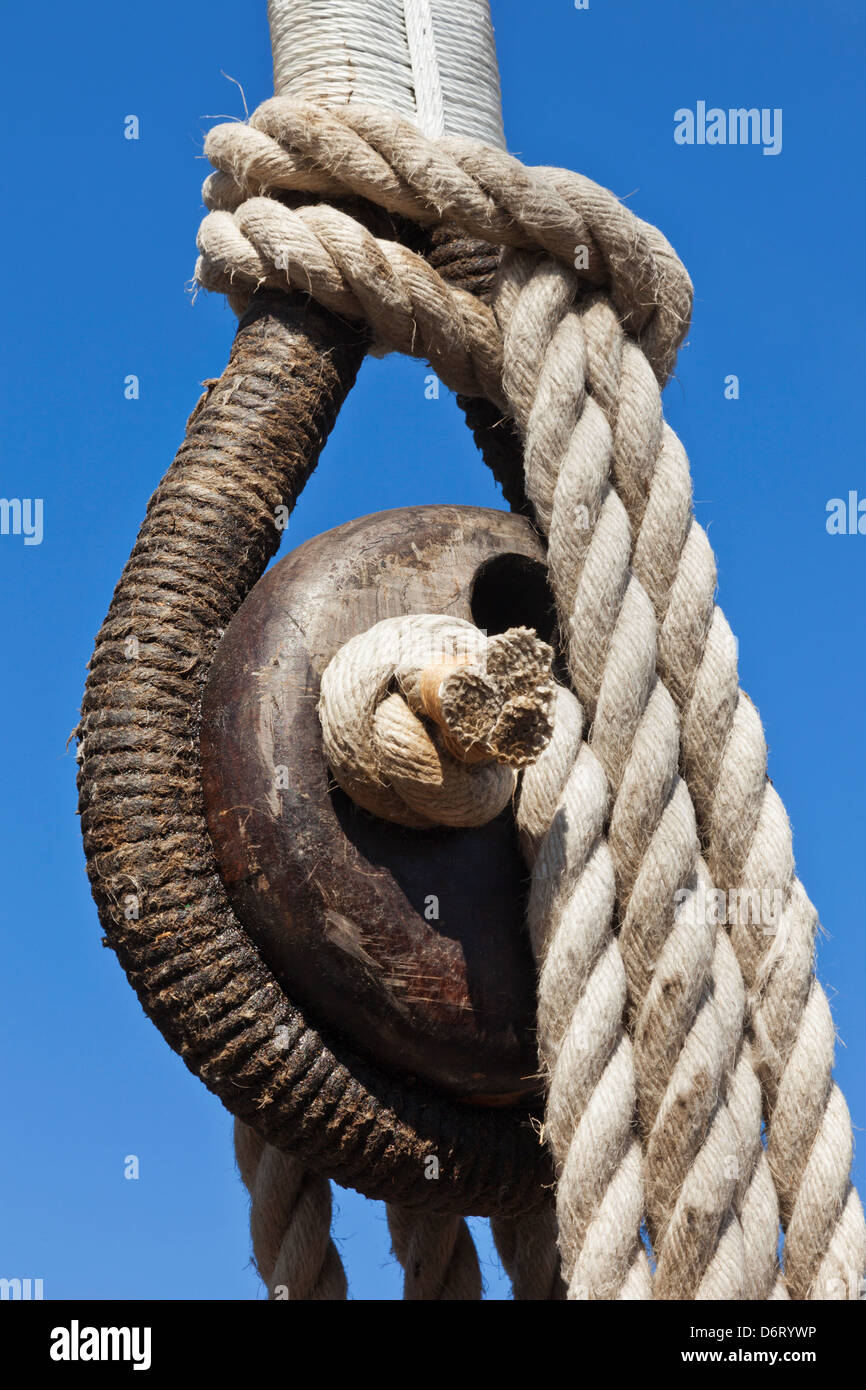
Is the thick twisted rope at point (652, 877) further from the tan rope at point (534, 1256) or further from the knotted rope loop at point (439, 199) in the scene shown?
the tan rope at point (534, 1256)

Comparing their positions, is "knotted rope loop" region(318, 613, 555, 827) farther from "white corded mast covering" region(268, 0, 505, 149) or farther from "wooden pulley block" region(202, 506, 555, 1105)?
"white corded mast covering" region(268, 0, 505, 149)

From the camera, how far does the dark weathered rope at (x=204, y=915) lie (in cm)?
151

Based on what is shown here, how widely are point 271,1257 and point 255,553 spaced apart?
33.2 inches

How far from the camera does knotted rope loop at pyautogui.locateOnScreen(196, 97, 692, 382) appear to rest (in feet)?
5.87

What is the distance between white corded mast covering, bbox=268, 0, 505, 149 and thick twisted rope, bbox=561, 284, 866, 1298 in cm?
47

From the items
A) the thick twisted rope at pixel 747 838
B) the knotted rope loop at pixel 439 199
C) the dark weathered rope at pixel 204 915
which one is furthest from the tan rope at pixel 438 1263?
the knotted rope loop at pixel 439 199

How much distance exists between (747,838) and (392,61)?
1140 mm

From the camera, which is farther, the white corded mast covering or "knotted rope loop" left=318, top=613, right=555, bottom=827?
the white corded mast covering

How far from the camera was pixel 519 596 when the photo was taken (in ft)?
5.95

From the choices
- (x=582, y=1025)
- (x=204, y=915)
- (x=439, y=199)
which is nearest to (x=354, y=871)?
(x=204, y=915)

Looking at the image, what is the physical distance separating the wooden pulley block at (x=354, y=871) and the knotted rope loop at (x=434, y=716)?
0.04m

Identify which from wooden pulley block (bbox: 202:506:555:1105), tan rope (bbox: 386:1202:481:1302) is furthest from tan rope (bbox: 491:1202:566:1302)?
wooden pulley block (bbox: 202:506:555:1105)

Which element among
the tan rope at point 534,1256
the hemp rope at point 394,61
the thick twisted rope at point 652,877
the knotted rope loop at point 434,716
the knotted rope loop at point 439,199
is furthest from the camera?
the hemp rope at point 394,61

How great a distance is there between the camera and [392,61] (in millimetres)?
2061
